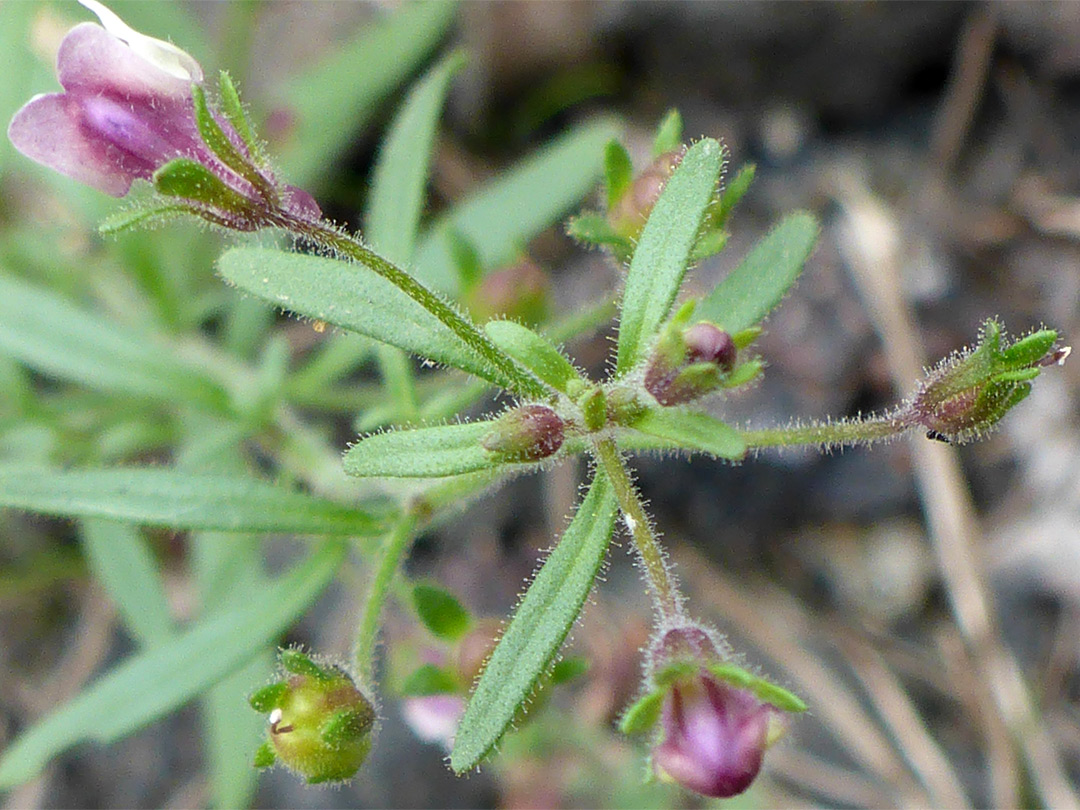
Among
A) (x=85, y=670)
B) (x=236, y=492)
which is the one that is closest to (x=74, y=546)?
(x=85, y=670)

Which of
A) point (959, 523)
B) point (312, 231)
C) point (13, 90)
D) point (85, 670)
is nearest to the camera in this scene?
point (312, 231)

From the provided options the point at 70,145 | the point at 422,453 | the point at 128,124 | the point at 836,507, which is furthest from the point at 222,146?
the point at 836,507

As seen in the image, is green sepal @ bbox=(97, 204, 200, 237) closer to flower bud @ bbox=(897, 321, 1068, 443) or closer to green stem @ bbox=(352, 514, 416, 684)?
green stem @ bbox=(352, 514, 416, 684)

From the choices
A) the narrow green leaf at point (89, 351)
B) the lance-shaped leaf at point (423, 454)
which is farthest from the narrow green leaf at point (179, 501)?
the narrow green leaf at point (89, 351)

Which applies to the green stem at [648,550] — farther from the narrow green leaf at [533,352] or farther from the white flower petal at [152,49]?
the white flower petal at [152,49]

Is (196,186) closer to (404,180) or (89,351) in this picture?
(404,180)

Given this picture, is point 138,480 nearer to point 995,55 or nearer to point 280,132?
point 280,132
